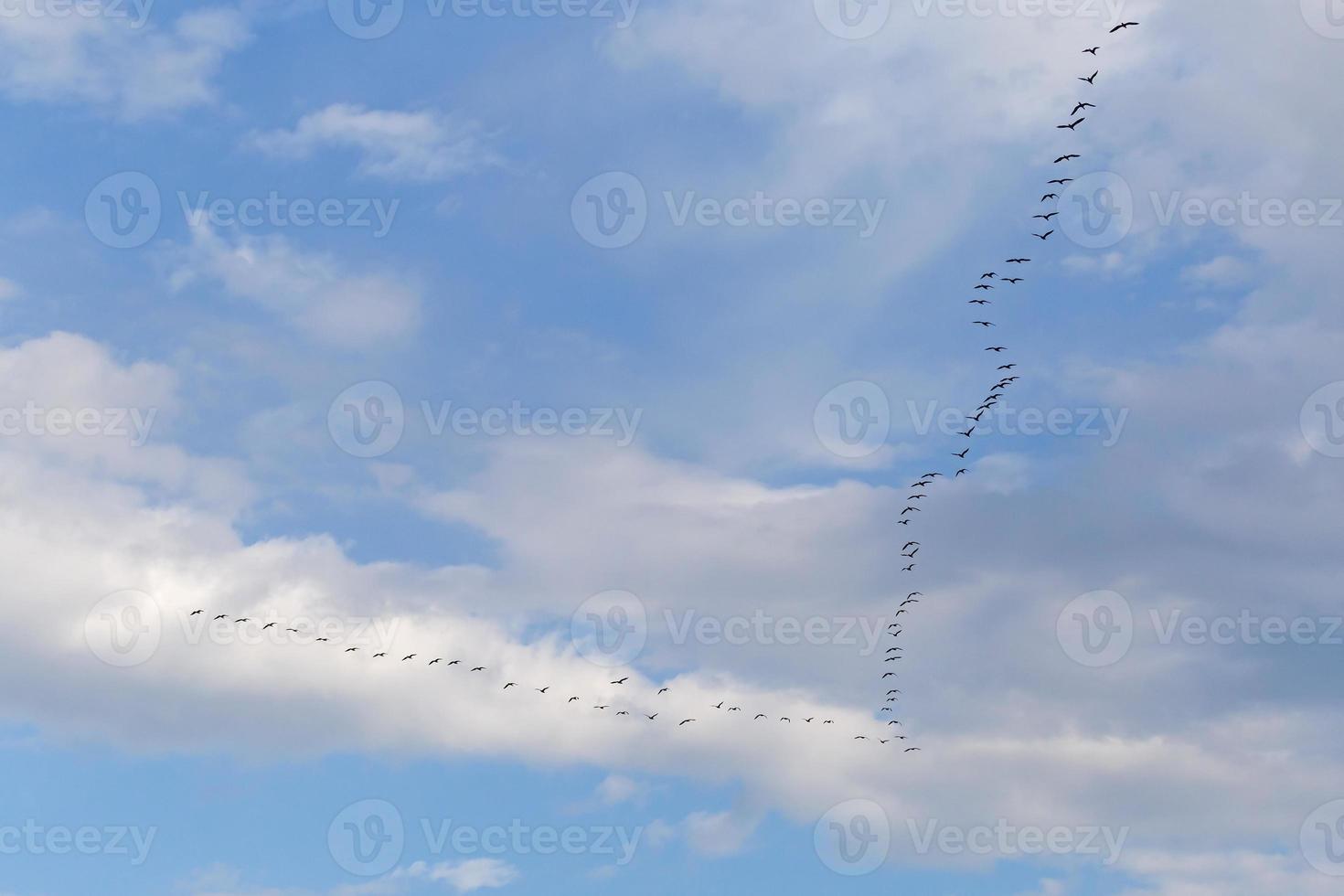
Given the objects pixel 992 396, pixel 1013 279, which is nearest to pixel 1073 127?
pixel 1013 279

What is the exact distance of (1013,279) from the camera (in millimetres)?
189625

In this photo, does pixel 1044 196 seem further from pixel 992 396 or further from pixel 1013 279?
pixel 992 396

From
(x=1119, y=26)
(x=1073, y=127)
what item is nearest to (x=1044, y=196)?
(x=1073, y=127)

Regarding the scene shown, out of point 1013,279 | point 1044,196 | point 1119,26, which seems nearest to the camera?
point 1119,26

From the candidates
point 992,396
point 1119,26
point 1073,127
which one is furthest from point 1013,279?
point 1119,26

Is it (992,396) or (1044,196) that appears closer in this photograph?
(1044,196)

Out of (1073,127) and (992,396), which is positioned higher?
(1073,127)

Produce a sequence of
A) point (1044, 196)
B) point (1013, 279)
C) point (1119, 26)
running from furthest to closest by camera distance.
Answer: point (1013, 279), point (1044, 196), point (1119, 26)

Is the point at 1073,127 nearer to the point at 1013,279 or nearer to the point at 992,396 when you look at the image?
the point at 1013,279

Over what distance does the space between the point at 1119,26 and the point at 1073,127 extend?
13.0m

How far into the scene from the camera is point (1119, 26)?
154 metres

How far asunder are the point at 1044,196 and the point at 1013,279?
19.1m

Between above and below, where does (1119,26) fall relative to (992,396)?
above

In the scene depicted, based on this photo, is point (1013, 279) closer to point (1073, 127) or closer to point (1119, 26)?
point (1073, 127)
